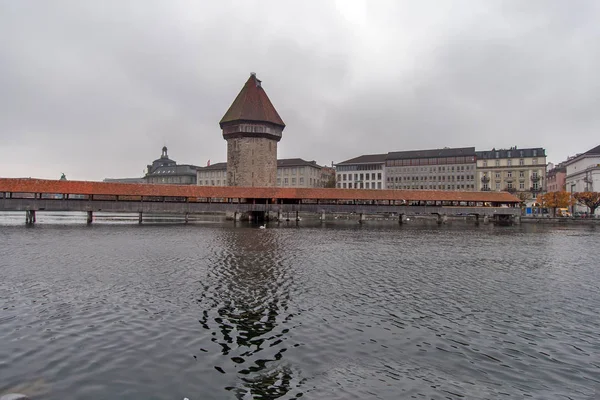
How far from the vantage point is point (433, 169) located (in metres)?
87.6

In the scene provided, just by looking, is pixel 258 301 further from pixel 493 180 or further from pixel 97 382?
pixel 493 180

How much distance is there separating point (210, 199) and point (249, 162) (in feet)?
33.3

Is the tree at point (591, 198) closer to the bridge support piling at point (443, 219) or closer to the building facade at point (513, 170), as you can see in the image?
the building facade at point (513, 170)

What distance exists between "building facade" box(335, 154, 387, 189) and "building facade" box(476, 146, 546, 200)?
2144cm

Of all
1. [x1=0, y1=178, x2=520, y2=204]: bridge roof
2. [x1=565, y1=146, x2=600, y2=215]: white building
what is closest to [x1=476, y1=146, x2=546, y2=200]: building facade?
[x1=565, y1=146, x2=600, y2=215]: white building

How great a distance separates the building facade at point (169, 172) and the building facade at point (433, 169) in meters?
54.2

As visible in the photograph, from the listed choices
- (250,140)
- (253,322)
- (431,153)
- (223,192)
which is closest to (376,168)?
(431,153)

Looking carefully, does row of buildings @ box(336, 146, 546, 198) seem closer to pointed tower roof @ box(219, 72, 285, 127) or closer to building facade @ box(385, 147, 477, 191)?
building facade @ box(385, 147, 477, 191)

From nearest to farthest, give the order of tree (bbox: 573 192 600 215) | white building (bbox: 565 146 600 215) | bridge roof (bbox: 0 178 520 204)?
bridge roof (bbox: 0 178 520 204), tree (bbox: 573 192 600 215), white building (bbox: 565 146 600 215)

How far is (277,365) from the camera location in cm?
721

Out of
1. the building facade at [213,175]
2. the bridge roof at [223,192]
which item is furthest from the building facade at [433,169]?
the building facade at [213,175]

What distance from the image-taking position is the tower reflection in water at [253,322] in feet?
21.8

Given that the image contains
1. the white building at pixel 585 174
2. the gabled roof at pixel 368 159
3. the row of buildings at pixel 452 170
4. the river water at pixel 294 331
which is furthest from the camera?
the gabled roof at pixel 368 159

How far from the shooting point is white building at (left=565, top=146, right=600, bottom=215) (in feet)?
212
